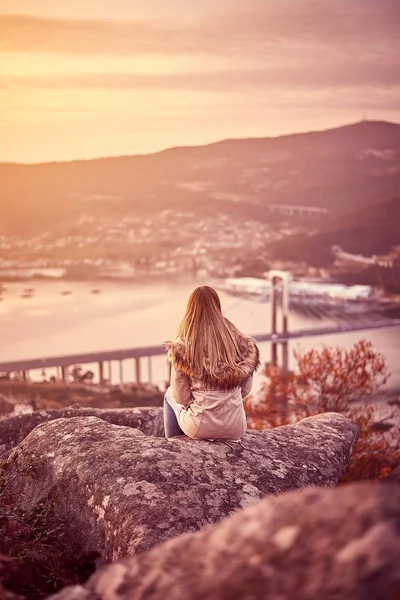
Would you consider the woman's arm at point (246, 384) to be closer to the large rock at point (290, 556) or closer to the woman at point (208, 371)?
the woman at point (208, 371)

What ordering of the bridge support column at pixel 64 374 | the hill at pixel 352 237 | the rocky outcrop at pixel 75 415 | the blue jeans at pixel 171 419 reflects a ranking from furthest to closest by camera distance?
the hill at pixel 352 237 → the bridge support column at pixel 64 374 → the rocky outcrop at pixel 75 415 → the blue jeans at pixel 171 419

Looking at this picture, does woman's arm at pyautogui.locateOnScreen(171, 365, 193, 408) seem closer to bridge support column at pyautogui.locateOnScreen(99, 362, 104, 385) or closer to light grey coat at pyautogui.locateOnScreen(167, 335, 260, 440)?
light grey coat at pyautogui.locateOnScreen(167, 335, 260, 440)

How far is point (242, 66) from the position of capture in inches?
2140

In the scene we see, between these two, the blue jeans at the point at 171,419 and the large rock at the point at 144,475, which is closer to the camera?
the large rock at the point at 144,475

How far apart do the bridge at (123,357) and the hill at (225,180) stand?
18.4 metres

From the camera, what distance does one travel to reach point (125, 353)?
56031mm

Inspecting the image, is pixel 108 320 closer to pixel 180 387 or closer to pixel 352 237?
pixel 352 237

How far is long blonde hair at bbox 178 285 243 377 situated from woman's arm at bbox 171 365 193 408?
0.11 m

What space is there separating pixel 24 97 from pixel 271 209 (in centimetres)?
3487

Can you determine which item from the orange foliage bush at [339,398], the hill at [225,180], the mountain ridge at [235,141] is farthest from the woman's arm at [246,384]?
the hill at [225,180]

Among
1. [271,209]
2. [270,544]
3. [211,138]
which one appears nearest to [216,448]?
[270,544]

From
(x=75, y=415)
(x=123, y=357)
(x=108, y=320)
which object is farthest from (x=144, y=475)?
(x=108, y=320)

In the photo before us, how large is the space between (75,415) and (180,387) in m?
1.46

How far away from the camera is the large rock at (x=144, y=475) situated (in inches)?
133
